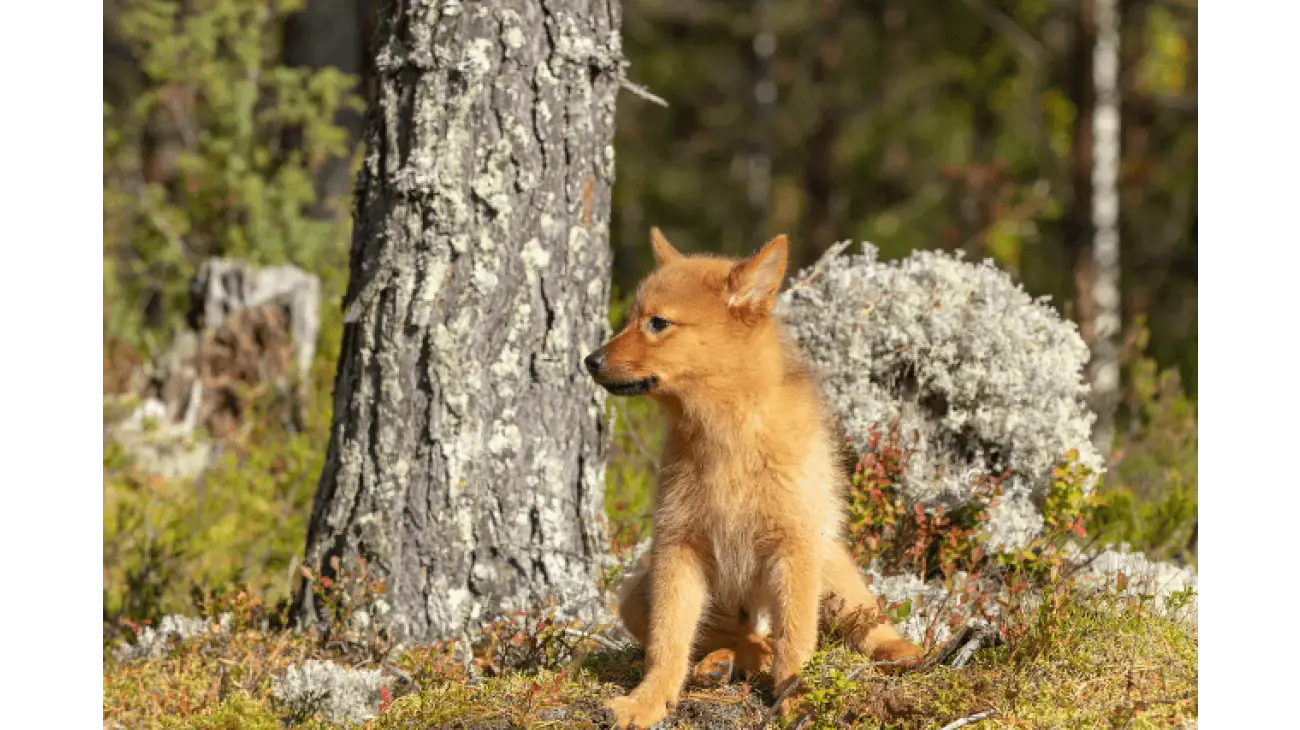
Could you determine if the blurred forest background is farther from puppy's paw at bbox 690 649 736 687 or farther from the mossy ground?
puppy's paw at bbox 690 649 736 687

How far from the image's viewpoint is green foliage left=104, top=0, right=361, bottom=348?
10.7 m

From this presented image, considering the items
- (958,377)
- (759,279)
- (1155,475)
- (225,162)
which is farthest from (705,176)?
(759,279)

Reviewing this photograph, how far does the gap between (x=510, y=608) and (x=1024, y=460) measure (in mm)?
2665

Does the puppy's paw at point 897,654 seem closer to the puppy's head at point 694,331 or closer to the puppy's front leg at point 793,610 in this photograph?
the puppy's front leg at point 793,610

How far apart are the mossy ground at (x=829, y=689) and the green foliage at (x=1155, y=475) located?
1809 mm

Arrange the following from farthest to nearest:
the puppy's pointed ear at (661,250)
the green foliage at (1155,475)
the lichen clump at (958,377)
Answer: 1. the green foliage at (1155,475)
2. the lichen clump at (958,377)
3. the puppy's pointed ear at (661,250)

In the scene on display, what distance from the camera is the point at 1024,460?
596 centimetres

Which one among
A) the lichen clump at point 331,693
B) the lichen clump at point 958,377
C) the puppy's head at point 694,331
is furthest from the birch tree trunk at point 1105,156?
the lichen clump at point 331,693

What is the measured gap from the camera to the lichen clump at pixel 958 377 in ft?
19.4

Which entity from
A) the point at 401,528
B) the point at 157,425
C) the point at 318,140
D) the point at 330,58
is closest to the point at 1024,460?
the point at 401,528

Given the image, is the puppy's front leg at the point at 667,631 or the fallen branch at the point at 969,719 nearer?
the fallen branch at the point at 969,719

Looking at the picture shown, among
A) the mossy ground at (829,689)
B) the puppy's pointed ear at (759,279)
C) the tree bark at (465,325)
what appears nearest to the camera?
the mossy ground at (829,689)

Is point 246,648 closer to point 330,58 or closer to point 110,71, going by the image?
point 330,58

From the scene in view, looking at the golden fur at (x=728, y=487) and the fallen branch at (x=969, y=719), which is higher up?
the golden fur at (x=728, y=487)
